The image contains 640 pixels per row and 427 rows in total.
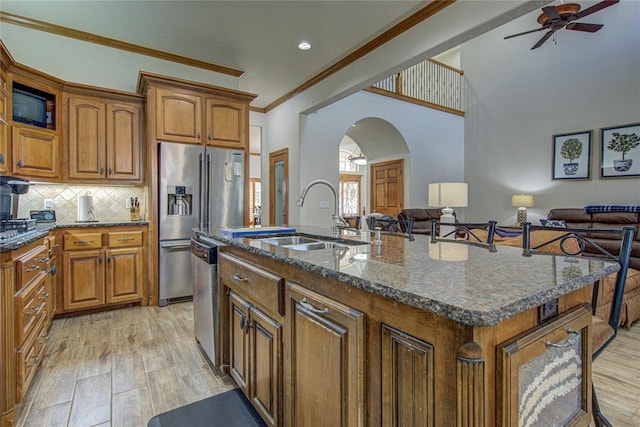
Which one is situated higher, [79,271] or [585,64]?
[585,64]

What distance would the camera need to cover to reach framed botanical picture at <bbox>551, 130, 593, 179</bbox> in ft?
17.7

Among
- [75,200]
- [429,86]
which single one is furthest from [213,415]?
[429,86]

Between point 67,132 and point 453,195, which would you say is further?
point 453,195

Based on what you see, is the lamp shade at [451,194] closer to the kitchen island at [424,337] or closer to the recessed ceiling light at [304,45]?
the recessed ceiling light at [304,45]

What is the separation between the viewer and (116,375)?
2139 mm

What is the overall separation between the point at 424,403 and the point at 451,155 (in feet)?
25.0

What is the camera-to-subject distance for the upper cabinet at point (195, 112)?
348 cm

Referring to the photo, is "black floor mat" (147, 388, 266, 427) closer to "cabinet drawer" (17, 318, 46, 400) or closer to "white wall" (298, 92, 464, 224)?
"cabinet drawer" (17, 318, 46, 400)

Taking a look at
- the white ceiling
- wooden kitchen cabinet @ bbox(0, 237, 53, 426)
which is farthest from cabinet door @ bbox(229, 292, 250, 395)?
the white ceiling

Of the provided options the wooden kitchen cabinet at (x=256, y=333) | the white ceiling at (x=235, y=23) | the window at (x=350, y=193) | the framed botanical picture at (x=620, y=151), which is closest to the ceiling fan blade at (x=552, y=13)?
the white ceiling at (x=235, y=23)

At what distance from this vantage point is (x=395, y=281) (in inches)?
34.3

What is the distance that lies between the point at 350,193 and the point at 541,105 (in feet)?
23.8

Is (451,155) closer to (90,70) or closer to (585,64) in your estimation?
(585,64)

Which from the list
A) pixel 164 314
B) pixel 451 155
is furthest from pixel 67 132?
pixel 451 155
